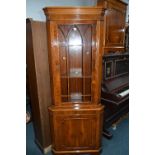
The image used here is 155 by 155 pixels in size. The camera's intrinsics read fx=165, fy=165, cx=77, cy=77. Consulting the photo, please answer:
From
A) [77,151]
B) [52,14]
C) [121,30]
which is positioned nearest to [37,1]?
[52,14]

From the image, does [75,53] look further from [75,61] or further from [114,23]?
[114,23]

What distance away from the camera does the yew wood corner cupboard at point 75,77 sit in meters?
1.64

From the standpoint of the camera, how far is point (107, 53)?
2176 millimetres

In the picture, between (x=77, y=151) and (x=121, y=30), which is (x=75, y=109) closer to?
(x=77, y=151)

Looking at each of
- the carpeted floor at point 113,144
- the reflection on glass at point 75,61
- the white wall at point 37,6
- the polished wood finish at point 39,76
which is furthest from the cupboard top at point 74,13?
the carpeted floor at point 113,144

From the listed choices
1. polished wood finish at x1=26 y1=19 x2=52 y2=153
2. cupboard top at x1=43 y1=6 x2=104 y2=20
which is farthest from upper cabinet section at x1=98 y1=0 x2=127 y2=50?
polished wood finish at x1=26 y1=19 x2=52 y2=153

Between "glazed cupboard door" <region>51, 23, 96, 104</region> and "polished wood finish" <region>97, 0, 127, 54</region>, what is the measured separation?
32cm

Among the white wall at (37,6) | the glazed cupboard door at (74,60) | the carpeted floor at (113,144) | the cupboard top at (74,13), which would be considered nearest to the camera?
the cupboard top at (74,13)

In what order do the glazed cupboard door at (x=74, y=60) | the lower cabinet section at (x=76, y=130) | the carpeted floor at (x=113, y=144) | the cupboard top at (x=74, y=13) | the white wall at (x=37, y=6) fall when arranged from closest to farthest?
the cupboard top at (x=74, y=13) < the glazed cupboard door at (x=74, y=60) < the lower cabinet section at (x=76, y=130) < the carpeted floor at (x=113, y=144) < the white wall at (x=37, y=6)

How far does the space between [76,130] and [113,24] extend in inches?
53.8

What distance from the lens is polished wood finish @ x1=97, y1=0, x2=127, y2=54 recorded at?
193 centimetres

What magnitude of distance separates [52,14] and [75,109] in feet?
3.39

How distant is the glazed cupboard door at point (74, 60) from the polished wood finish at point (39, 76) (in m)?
0.19

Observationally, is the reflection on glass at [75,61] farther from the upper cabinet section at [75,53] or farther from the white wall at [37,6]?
the white wall at [37,6]
